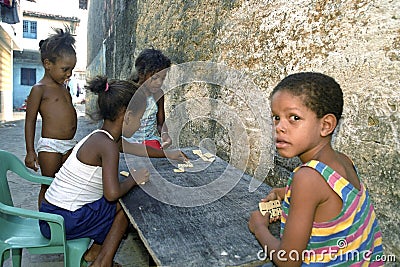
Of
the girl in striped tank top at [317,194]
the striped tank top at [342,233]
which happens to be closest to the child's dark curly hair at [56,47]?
the girl in striped tank top at [317,194]

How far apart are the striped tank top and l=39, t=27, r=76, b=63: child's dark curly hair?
2.22 metres

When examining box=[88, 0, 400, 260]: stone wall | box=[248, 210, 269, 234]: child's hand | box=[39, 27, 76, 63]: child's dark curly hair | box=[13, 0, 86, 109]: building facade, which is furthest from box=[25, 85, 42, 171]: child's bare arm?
box=[13, 0, 86, 109]: building facade

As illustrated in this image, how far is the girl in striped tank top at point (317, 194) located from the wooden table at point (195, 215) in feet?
0.51

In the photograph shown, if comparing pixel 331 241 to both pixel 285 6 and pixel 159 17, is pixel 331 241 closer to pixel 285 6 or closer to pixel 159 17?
pixel 285 6

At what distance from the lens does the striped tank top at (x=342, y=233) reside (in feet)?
3.77

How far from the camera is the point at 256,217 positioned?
57.2 inches

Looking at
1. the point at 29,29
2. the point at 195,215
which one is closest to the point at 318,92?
the point at 195,215

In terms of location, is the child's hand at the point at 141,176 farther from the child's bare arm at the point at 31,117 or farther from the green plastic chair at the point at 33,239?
the child's bare arm at the point at 31,117

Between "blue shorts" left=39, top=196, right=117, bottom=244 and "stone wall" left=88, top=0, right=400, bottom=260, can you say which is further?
"blue shorts" left=39, top=196, right=117, bottom=244

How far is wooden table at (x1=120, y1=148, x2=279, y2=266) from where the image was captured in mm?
1240

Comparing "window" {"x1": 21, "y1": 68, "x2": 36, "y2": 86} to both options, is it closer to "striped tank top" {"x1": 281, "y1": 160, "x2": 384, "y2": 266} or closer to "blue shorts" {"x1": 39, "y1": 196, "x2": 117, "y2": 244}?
"blue shorts" {"x1": 39, "y1": 196, "x2": 117, "y2": 244}

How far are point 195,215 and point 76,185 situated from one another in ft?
2.56

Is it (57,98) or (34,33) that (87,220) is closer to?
(57,98)

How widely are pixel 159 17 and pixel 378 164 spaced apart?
410cm
